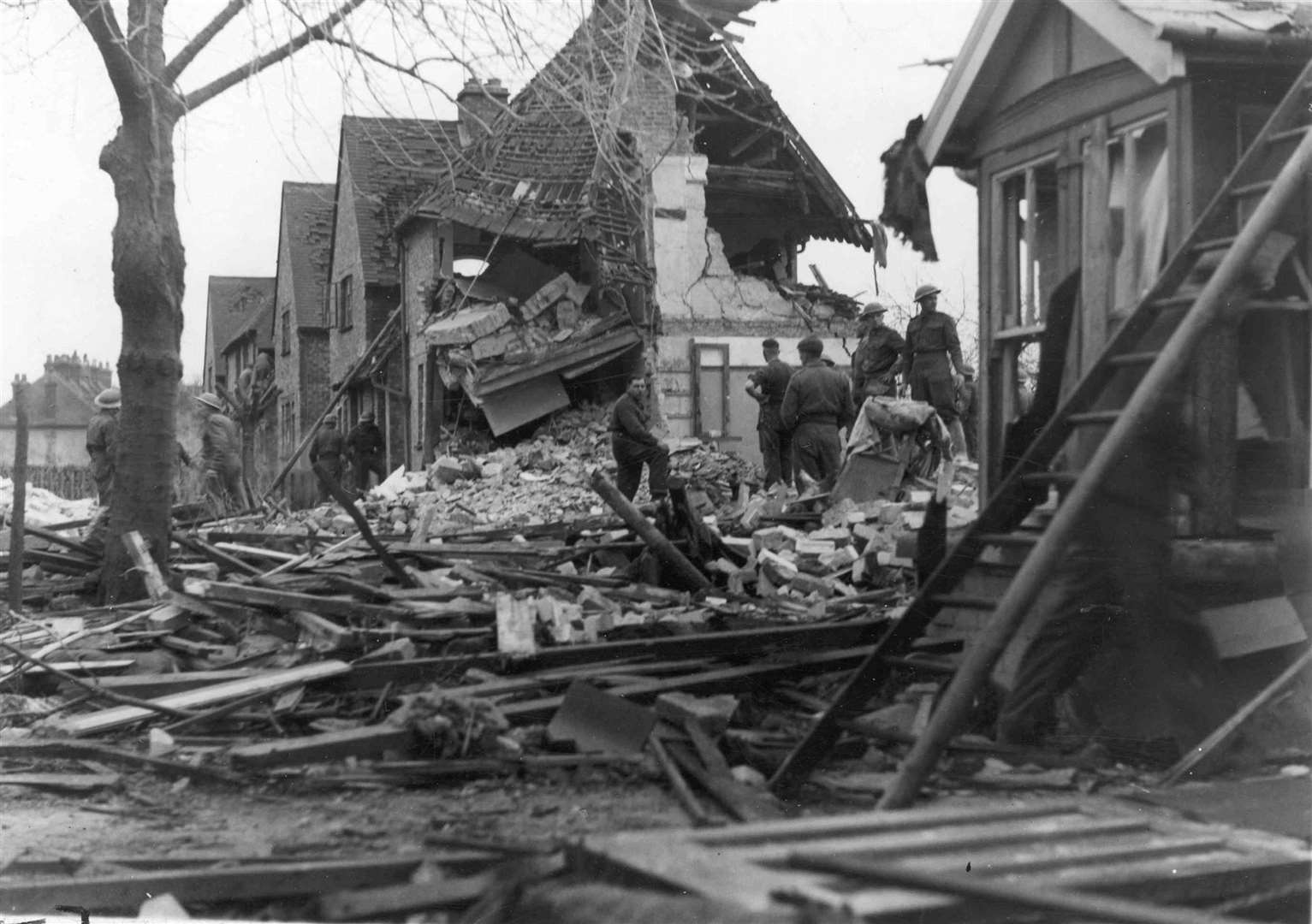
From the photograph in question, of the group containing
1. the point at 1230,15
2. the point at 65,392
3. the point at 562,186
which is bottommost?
the point at 1230,15

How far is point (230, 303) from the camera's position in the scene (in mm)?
59062

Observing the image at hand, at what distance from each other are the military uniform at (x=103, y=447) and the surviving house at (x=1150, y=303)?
12.1 metres

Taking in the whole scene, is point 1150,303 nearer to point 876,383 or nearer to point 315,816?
point 315,816

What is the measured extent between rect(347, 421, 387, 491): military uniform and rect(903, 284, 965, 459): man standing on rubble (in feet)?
56.1

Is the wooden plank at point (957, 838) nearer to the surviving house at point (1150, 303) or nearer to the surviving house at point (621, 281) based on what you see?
the surviving house at point (1150, 303)

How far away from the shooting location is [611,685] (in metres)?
7.39

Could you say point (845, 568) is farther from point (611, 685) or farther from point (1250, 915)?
point (1250, 915)

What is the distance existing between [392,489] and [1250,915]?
20.6m

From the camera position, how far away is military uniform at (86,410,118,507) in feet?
55.3

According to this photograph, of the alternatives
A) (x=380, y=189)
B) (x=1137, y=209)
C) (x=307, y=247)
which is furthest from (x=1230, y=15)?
(x=307, y=247)

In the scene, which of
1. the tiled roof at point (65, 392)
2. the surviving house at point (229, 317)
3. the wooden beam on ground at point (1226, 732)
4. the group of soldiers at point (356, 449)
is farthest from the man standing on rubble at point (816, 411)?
the tiled roof at point (65, 392)

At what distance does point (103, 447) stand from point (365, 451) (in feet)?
40.1

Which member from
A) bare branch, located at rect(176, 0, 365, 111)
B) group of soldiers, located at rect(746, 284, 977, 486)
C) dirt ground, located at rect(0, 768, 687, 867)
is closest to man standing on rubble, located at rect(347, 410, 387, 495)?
group of soldiers, located at rect(746, 284, 977, 486)

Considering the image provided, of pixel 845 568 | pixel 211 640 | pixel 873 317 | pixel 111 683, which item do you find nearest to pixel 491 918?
pixel 111 683
